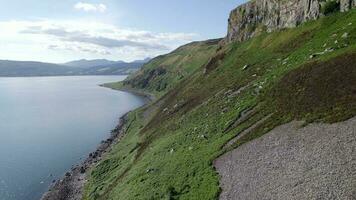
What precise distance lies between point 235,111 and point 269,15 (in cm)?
5133

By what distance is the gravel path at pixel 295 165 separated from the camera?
96.8 ft

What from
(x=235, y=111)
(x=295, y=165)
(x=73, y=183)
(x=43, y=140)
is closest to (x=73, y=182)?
(x=73, y=183)

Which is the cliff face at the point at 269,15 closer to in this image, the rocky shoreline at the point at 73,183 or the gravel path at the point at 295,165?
the gravel path at the point at 295,165

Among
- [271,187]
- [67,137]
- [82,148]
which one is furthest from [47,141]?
[271,187]

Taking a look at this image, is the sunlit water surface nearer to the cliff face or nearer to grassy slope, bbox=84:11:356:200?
grassy slope, bbox=84:11:356:200

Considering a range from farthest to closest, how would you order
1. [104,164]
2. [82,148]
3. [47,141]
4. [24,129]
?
[24,129], [47,141], [82,148], [104,164]

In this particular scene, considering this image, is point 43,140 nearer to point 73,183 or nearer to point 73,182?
point 73,182

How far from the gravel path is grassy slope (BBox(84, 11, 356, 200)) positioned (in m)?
1.69

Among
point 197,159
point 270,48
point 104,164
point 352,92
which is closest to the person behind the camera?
point 352,92

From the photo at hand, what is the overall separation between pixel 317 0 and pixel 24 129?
93.8m

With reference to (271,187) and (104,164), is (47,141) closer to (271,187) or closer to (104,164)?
(104,164)

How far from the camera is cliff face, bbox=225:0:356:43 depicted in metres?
78.1

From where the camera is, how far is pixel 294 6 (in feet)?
275

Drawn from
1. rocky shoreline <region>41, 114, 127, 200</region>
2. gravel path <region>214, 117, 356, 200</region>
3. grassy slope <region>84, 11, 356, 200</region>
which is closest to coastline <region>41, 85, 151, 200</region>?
rocky shoreline <region>41, 114, 127, 200</region>
